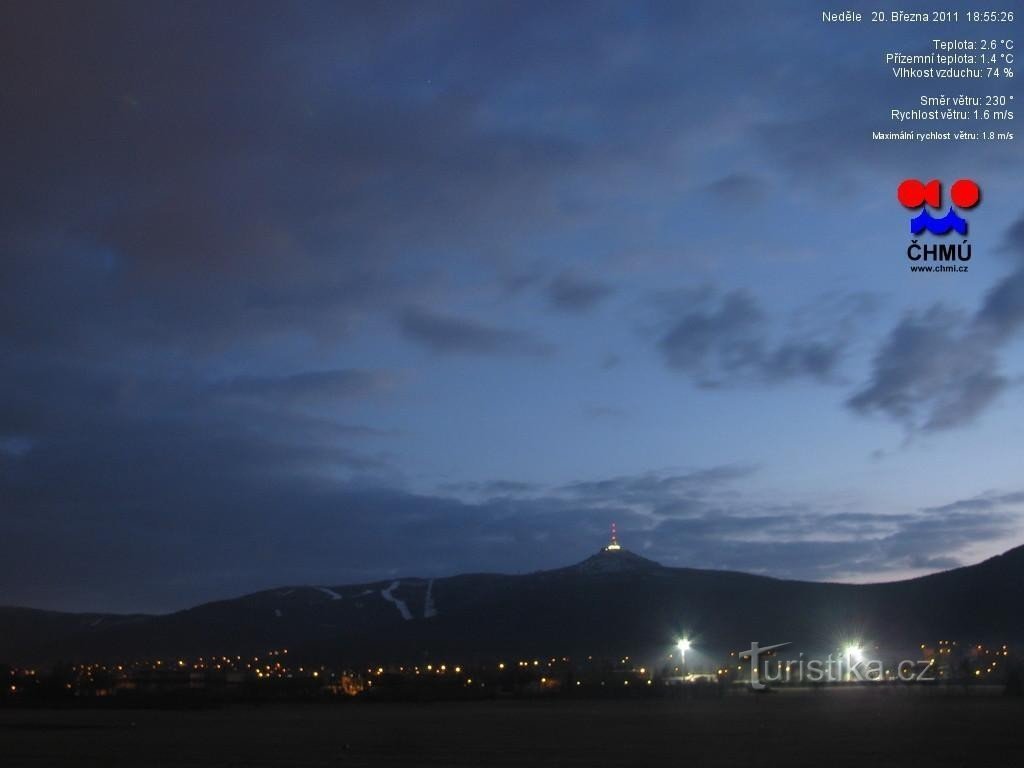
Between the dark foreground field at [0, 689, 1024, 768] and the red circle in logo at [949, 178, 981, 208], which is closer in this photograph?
the dark foreground field at [0, 689, 1024, 768]

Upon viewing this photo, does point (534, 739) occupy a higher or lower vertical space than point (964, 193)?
lower

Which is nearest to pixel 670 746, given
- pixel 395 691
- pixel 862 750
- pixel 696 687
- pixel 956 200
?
pixel 862 750

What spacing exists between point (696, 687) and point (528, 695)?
62.9 ft

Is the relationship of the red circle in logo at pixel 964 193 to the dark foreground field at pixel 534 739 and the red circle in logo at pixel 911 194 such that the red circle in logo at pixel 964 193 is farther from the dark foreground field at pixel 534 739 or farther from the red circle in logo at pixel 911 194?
the dark foreground field at pixel 534 739

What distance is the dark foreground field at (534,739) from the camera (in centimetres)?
3244

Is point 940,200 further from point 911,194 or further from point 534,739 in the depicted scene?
point 534,739

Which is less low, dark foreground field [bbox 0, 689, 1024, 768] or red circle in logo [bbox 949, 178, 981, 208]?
red circle in logo [bbox 949, 178, 981, 208]

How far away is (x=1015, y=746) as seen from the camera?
3659 centimetres

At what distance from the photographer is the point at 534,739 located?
41156 mm

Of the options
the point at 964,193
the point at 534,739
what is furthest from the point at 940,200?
the point at 534,739

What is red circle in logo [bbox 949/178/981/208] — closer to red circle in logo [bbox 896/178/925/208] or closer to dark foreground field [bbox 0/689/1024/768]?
red circle in logo [bbox 896/178/925/208]

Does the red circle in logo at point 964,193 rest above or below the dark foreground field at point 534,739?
above

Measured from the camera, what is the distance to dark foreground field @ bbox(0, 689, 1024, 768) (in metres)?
32.4

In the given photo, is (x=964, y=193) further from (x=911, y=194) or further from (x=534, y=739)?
(x=534, y=739)
